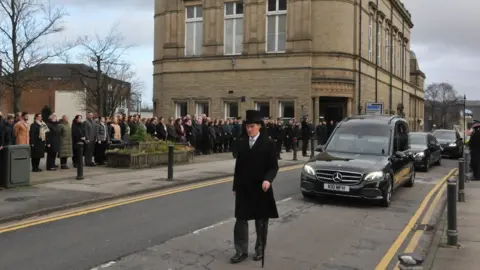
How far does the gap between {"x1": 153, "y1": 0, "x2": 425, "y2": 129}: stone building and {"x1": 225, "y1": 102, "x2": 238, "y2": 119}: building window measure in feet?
0.25

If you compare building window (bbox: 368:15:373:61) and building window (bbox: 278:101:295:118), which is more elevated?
building window (bbox: 368:15:373:61)

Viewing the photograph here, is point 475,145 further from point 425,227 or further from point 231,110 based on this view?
point 231,110

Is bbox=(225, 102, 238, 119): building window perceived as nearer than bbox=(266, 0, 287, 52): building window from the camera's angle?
No

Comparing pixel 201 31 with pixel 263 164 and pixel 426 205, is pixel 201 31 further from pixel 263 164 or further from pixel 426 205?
pixel 263 164

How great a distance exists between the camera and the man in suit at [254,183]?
616 cm

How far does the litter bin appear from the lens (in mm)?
11594

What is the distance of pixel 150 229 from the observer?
317 inches

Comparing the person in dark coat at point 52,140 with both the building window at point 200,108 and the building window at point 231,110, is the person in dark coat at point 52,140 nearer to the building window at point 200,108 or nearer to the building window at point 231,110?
the building window at point 231,110

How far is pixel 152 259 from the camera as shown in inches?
250

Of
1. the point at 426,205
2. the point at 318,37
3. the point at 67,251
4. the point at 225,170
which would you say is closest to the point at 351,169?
the point at 426,205

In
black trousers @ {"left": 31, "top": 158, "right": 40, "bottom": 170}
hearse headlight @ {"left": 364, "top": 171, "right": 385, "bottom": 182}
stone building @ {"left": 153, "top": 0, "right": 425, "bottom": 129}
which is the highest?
stone building @ {"left": 153, "top": 0, "right": 425, "bottom": 129}

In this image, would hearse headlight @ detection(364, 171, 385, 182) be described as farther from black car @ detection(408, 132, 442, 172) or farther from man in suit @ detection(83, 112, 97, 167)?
man in suit @ detection(83, 112, 97, 167)

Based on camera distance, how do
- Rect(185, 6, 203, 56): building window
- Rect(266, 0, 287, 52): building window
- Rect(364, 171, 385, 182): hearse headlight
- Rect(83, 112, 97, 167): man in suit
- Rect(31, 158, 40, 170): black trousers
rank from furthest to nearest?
Rect(185, 6, 203, 56): building window, Rect(266, 0, 287, 52): building window, Rect(83, 112, 97, 167): man in suit, Rect(31, 158, 40, 170): black trousers, Rect(364, 171, 385, 182): hearse headlight

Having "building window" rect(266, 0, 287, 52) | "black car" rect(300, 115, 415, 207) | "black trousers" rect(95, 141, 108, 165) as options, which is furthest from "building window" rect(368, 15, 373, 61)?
"black car" rect(300, 115, 415, 207)
